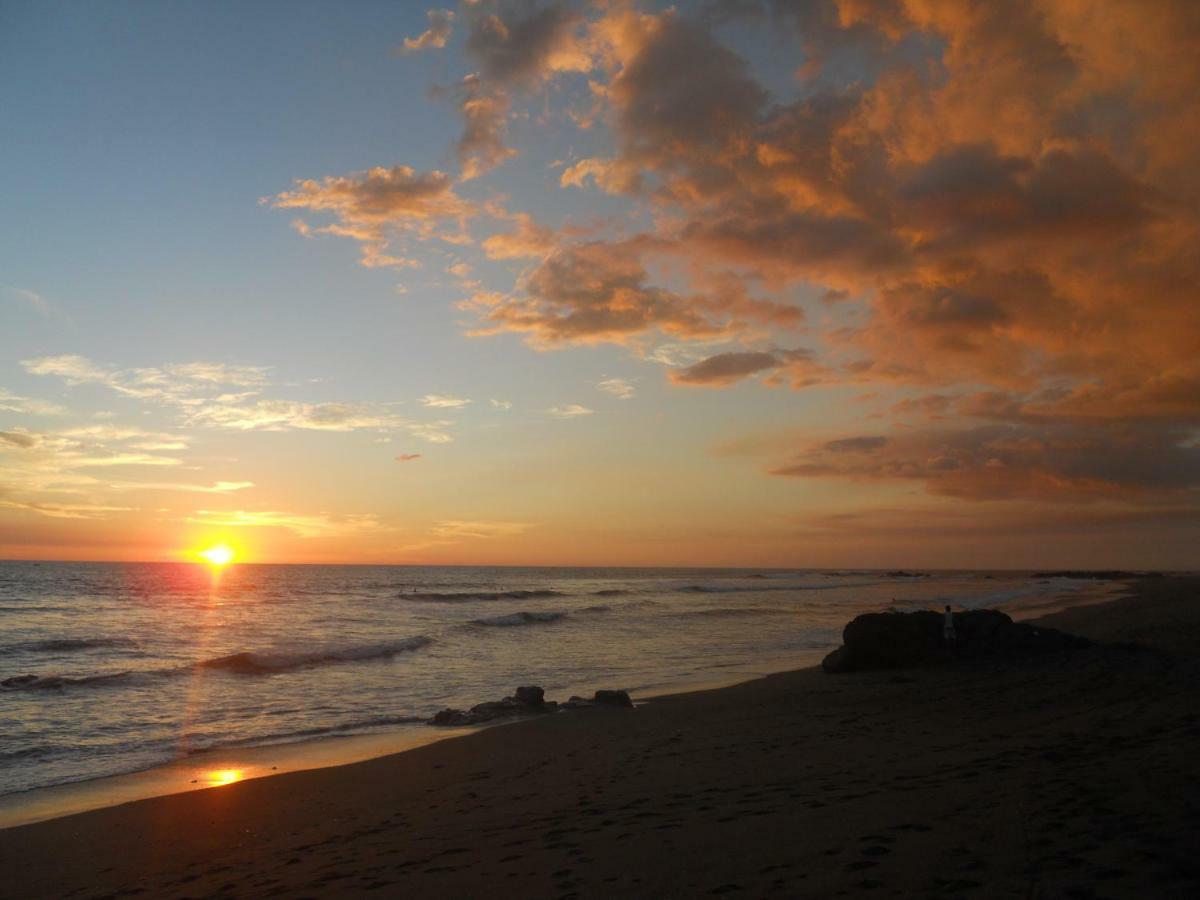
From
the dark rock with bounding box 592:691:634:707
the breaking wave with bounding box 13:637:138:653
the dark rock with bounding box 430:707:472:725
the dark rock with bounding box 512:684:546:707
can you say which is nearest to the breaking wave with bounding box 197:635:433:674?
the breaking wave with bounding box 13:637:138:653

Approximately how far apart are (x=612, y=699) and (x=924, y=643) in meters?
8.42

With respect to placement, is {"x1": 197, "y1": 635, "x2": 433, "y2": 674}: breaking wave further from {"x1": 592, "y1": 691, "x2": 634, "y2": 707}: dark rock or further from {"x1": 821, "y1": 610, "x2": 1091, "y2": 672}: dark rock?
{"x1": 821, "y1": 610, "x2": 1091, "y2": 672}: dark rock

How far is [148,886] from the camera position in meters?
7.13

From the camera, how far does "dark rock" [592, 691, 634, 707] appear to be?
53.6 feet

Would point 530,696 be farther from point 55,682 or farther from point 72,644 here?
point 72,644

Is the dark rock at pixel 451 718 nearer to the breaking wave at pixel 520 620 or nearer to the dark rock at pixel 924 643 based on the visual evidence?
the dark rock at pixel 924 643

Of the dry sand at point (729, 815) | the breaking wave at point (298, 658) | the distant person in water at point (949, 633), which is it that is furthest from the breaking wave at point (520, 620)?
the dry sand at point (729, 815)

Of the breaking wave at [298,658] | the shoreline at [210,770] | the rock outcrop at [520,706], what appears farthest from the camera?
the breaking wave at [298,658]

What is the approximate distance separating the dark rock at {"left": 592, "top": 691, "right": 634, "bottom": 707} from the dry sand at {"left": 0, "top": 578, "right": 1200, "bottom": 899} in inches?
91.2

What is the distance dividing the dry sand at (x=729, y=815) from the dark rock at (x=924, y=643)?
15.5 feet

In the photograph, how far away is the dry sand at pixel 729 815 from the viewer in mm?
5234

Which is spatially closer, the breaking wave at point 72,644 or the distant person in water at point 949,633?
the distant person in water at point 949,633

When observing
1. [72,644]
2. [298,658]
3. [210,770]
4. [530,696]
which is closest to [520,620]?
[298,658]

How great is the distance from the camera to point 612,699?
16438 mm
